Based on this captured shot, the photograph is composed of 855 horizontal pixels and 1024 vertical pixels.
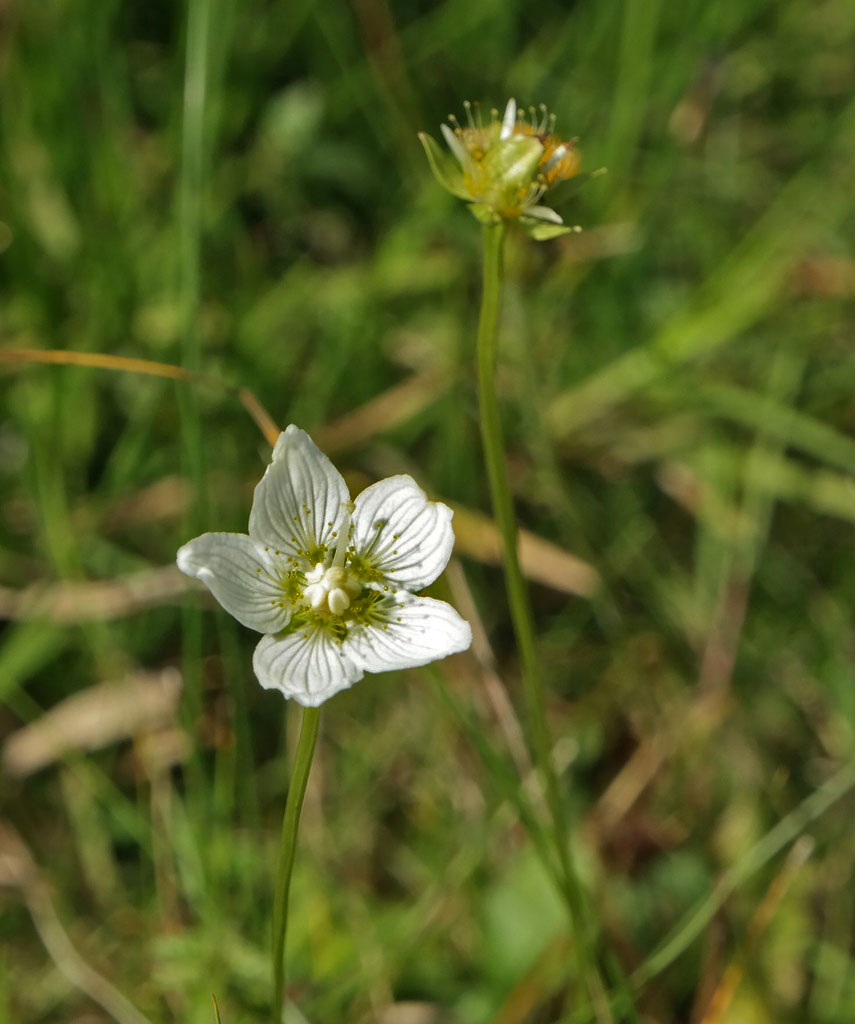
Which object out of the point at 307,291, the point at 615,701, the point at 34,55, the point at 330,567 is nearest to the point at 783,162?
the point at 307,291

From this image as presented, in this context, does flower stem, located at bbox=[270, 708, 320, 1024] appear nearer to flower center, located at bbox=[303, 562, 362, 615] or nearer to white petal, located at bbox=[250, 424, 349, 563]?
flower center, located at bbox=[303, 562, 362, 615]

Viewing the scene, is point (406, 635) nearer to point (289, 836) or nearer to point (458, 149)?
point (289, 836)

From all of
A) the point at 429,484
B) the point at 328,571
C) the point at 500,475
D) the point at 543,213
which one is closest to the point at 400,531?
the point at 328,571

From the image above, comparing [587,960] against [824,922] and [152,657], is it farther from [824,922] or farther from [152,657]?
[152,657]

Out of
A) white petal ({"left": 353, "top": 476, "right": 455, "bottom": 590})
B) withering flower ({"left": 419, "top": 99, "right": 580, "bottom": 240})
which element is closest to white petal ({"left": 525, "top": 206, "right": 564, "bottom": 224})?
withering flower ({"left": 419, "top": 99, "right": 580, "bottom": 240})

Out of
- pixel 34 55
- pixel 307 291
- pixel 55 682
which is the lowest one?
pixel 55 682

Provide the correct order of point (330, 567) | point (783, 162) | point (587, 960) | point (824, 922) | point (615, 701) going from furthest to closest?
point (783, 162) → point (615, 701) → point (824, 922) → point (587, 960) → point (330, 567)

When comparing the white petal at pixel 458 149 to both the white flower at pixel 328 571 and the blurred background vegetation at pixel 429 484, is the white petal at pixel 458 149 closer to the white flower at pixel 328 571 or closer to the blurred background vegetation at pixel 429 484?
the white flower at pixel 328 571
